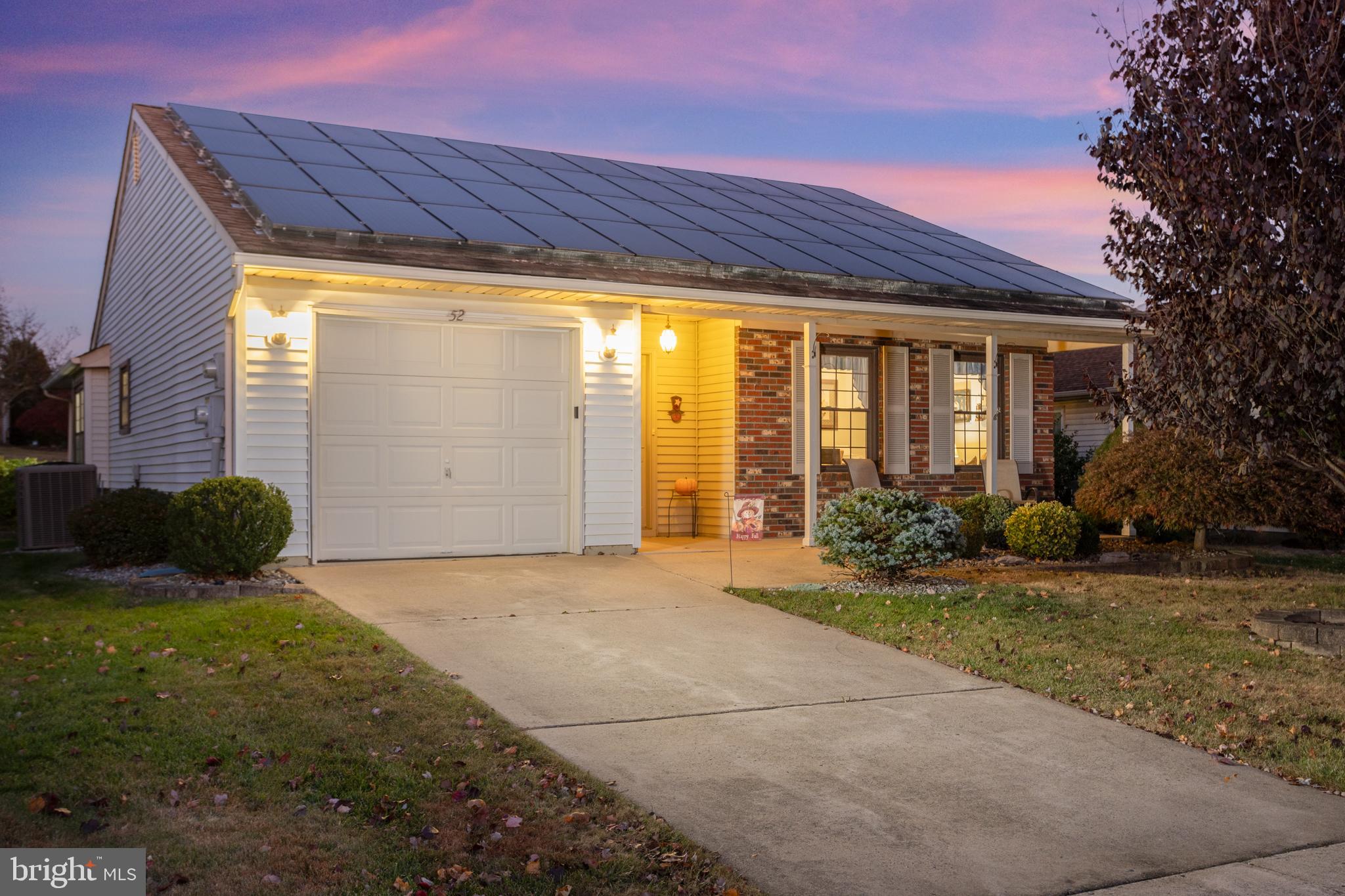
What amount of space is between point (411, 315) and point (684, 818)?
288 inches

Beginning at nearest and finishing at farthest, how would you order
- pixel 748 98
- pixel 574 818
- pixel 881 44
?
pixel 574 818
pixel 881 44
pixel 748 98

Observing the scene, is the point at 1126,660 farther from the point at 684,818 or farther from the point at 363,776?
the point at 363,776

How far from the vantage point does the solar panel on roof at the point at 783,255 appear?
12562mm

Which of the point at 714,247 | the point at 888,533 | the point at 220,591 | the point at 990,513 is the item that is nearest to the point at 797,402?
the point at 714,247

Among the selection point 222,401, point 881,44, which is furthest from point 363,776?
point 881,44

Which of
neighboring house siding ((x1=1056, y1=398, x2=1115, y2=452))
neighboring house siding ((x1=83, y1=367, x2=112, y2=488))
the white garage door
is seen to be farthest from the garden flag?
neighboring house siding ((x1=1056, y1=398, x2=1115, y2=452))

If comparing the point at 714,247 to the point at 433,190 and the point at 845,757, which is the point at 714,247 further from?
the point at 845,757

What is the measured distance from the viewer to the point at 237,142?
12.8 meters

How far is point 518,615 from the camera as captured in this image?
827 centimetres

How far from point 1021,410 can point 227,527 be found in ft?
35.6

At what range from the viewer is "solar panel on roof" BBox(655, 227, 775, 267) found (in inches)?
478

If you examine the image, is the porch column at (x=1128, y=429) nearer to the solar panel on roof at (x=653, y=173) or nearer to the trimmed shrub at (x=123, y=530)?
the solar panel on roof at (x=653, y=173)

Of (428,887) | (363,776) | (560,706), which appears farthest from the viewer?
(560,706)

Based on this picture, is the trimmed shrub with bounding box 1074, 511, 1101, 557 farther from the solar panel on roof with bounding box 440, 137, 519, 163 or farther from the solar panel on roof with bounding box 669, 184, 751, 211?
the solar panel on roof with bounding box 440, 137, 519, 163
